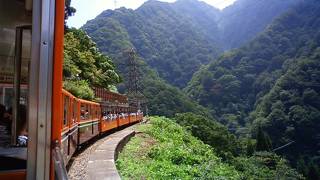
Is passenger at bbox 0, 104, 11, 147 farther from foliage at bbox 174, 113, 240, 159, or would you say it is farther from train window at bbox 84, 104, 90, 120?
foliage at bbox 174, 113, 240, 159

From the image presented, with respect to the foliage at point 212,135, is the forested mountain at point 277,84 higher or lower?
higher

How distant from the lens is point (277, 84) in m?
78.8

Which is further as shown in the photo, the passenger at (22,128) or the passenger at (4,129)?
the passenger at (4,129)

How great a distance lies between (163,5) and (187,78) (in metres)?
51.3

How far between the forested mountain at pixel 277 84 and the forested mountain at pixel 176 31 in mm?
17519

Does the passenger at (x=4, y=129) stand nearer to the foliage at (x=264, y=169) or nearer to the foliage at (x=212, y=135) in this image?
the foliage at (x=264, y=169)

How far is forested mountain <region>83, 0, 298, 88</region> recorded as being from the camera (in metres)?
99.0

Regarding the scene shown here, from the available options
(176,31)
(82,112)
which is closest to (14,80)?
(82,112)

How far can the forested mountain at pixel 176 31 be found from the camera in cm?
9901

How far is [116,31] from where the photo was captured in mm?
99312

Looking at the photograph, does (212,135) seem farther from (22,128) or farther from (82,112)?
(22,128)

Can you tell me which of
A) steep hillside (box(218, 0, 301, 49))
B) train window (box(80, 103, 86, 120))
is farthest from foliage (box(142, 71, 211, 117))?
steep hillside (box(218, 0, 301, 49))

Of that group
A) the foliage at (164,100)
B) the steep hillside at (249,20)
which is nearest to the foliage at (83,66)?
the foliage at (164,100)

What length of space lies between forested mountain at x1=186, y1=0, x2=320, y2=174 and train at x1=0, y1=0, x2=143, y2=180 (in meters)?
52.9
